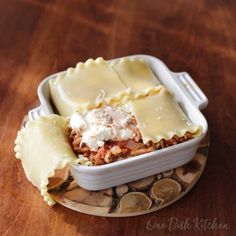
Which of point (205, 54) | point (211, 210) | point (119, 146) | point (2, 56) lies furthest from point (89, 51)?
point (211, 210)

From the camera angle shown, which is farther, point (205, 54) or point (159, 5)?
point (159, 5)

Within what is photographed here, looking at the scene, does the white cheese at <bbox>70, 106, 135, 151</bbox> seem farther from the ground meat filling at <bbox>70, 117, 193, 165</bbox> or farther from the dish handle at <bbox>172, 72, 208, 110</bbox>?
the dish handle at <bbox>172, 72, 208, 110</bbox>

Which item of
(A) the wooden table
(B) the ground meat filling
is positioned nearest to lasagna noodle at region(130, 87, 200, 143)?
(B) the ground meat filling

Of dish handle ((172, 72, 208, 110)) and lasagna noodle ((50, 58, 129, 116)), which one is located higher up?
dish handle ((172, 72, 208, 110))

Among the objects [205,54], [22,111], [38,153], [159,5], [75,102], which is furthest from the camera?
[159,5]

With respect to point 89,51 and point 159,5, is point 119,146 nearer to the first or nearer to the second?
point 89,51

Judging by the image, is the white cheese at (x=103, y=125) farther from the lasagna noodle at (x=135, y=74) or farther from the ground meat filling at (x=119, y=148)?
the lasagna noodle at (x=135, y=74)

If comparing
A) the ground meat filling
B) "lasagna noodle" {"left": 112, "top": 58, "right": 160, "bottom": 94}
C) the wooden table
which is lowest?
the wooden table
